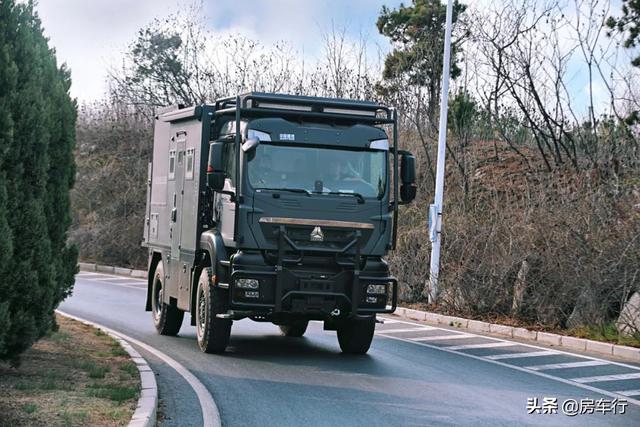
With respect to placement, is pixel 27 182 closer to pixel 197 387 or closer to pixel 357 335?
pixel 197 387

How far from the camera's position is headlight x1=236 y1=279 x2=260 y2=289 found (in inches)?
492

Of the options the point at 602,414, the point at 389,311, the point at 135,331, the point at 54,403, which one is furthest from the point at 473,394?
the point at 135,331

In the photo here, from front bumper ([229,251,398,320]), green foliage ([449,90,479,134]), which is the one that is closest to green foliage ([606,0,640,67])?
green foliage ([449,90,479,134])

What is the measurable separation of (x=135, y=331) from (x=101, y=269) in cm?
1710

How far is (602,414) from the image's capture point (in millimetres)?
9938

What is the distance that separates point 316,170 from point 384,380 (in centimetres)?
301

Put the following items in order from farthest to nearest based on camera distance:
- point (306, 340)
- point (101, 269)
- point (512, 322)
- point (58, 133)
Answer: point (101, 269) → point (512, 322) → point (306, 340) → point (58, 133)

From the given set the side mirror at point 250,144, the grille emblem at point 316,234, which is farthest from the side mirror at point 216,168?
the grille emblem at point 316,234

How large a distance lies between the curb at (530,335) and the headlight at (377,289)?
13.6ft

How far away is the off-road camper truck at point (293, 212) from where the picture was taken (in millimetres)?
12625

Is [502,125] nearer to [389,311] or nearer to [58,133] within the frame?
[389,311]

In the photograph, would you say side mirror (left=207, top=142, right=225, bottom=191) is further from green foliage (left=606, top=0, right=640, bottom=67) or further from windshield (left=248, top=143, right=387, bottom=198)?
green foliage (left=606, top=0, right=640, bottom=67)

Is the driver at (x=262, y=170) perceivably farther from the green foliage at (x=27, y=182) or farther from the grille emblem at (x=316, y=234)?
the green foliage at (x=27, y=182)

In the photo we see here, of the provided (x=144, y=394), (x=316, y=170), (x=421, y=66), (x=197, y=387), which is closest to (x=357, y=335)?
(x=316, y=170)
